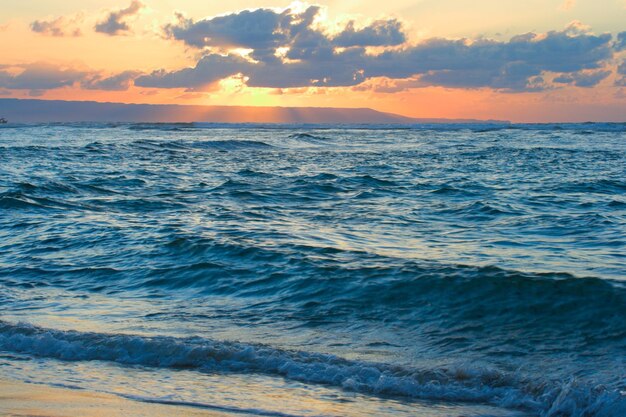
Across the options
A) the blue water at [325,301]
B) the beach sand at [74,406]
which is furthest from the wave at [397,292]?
the beach sand at [74,406]

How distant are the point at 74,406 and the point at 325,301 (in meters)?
3.81

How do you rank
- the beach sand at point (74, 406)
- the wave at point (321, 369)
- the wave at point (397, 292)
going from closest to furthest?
the beach sand at point (74, 406) < the wave at point (321, 369) < the wave at point (397, 292)

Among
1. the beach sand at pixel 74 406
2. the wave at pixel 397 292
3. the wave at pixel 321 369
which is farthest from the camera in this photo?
the wave at pixel 397 292

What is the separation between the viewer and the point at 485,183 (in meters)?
21.1

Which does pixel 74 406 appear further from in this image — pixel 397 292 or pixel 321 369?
pixel 397 292

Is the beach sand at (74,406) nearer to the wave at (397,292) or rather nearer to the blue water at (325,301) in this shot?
the blue water at (325,301)

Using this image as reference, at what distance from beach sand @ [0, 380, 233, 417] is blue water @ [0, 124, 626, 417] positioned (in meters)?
0.24

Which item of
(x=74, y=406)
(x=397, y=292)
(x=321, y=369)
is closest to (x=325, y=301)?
(x=397, y=292)

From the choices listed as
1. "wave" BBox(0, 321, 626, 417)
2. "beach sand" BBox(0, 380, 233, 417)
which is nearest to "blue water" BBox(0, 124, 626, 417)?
"wave" BBox(0, 321, 626, 417)

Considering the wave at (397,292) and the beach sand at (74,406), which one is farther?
the wave at (397,292)

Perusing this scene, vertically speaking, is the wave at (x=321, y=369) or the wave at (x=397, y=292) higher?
the wave at (x=397, y=292)

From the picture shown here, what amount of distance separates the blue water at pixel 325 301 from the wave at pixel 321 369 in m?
0.02

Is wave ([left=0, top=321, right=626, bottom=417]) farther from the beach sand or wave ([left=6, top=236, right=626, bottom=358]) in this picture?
the beach sand

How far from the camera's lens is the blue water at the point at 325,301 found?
19.4 feet
